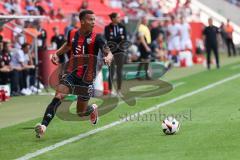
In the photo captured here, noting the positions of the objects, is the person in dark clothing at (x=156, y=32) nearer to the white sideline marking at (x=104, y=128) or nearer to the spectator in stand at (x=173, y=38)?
the spectator in stand at (x=173, y=38)

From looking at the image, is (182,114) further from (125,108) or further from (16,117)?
(16,117)

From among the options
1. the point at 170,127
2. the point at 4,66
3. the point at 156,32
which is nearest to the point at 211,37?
the point at 156,32

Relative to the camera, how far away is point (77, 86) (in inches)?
454

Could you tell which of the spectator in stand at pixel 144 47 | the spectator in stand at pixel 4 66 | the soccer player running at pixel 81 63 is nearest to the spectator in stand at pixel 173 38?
the spectator in stand at pixel 144 47

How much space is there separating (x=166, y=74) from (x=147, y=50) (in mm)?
2783

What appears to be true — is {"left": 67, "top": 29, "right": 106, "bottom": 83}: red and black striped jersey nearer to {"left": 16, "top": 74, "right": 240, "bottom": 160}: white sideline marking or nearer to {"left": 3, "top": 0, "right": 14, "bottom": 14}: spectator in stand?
{"left": 16, "top": 74, "right": 240, "bottom": 160}: white sideline marking

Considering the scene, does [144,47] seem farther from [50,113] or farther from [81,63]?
[50,113]

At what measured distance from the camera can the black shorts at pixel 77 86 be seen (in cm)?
1134

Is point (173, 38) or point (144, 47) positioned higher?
point (144, 47)

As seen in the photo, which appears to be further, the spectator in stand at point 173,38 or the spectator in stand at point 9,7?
the spectator in stand at point 173,38

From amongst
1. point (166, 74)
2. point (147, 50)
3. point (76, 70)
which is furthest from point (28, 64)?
point (76, 70)

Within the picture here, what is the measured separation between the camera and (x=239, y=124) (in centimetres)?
1151

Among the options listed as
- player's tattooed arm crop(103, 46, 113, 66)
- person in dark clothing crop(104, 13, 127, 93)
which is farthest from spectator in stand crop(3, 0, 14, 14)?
player's tattooed arm crop(103, 46, 113, 66)

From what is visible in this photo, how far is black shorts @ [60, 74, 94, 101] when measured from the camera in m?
11.3
